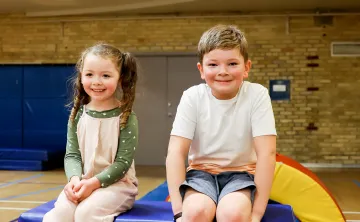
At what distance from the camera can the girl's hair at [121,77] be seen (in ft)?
7.52

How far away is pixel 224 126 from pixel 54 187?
4663mm

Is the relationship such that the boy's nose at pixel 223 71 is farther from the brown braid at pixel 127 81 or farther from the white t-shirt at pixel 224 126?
the brown braid at pixel 127 81

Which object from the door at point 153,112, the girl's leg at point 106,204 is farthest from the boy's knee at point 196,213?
the door at point 153,112

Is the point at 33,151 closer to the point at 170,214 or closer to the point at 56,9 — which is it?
the point at 56,9

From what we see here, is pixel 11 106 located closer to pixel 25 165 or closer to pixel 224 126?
pixel 25 165

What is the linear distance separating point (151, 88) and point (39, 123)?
2.70 meters

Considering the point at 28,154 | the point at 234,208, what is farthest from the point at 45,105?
the point at 234,208

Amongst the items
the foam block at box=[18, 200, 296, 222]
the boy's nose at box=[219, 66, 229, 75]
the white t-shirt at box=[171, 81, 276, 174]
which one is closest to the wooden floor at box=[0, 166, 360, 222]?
the foam block at box=[18, 200, 296, 222]

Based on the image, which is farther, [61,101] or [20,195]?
[61,101]

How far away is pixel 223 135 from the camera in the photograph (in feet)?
6.79

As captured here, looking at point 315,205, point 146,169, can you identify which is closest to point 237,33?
point 315,205

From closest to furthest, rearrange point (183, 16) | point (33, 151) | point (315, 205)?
point (315, 205)
point (33, 151)
point (183, 16)

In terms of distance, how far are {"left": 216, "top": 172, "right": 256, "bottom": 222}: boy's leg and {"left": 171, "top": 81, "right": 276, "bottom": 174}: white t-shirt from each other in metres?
0.07

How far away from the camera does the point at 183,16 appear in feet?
28.9
